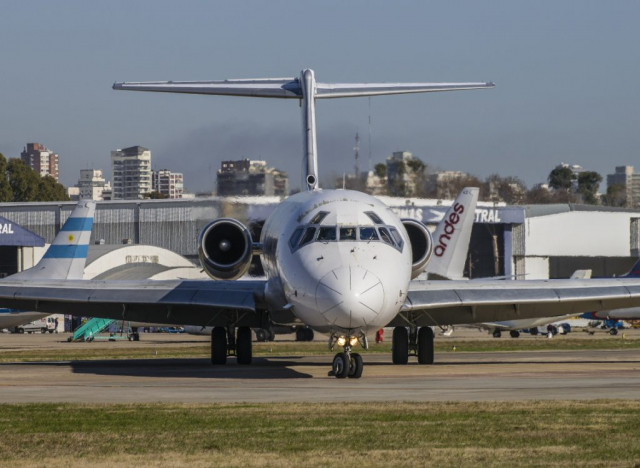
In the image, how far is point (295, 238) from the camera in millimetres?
24312

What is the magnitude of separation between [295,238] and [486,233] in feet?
286

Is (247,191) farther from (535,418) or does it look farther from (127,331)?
(127,331)

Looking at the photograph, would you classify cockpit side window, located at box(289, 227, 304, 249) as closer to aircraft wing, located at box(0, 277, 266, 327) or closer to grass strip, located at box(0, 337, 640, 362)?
aircraft wing, located at box(0, 277, 266, 327)

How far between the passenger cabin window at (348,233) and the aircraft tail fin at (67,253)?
22.3 metres

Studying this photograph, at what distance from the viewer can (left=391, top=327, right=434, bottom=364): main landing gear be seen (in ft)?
97.2

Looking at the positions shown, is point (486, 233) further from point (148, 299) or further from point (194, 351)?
point (148, 299)

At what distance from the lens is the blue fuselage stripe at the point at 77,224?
4470 cm

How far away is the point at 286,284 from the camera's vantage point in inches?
955

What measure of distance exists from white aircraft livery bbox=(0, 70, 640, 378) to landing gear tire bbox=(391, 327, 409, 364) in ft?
0.10

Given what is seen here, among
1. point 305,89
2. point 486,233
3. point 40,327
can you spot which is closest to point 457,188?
point 486,233

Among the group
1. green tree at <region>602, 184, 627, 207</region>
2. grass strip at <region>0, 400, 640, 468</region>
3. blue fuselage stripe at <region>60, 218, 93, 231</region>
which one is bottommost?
grass strip at <region>0, 400, 640, 468</region>

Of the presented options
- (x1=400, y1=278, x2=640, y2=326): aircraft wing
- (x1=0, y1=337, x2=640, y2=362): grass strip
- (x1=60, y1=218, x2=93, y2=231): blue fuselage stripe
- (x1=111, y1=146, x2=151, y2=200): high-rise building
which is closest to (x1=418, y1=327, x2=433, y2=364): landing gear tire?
(x1=400, y1=278, x2=640, y2=326): aircraft wing

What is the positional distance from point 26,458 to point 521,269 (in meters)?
101

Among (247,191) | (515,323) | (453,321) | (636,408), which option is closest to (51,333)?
(515,323)
